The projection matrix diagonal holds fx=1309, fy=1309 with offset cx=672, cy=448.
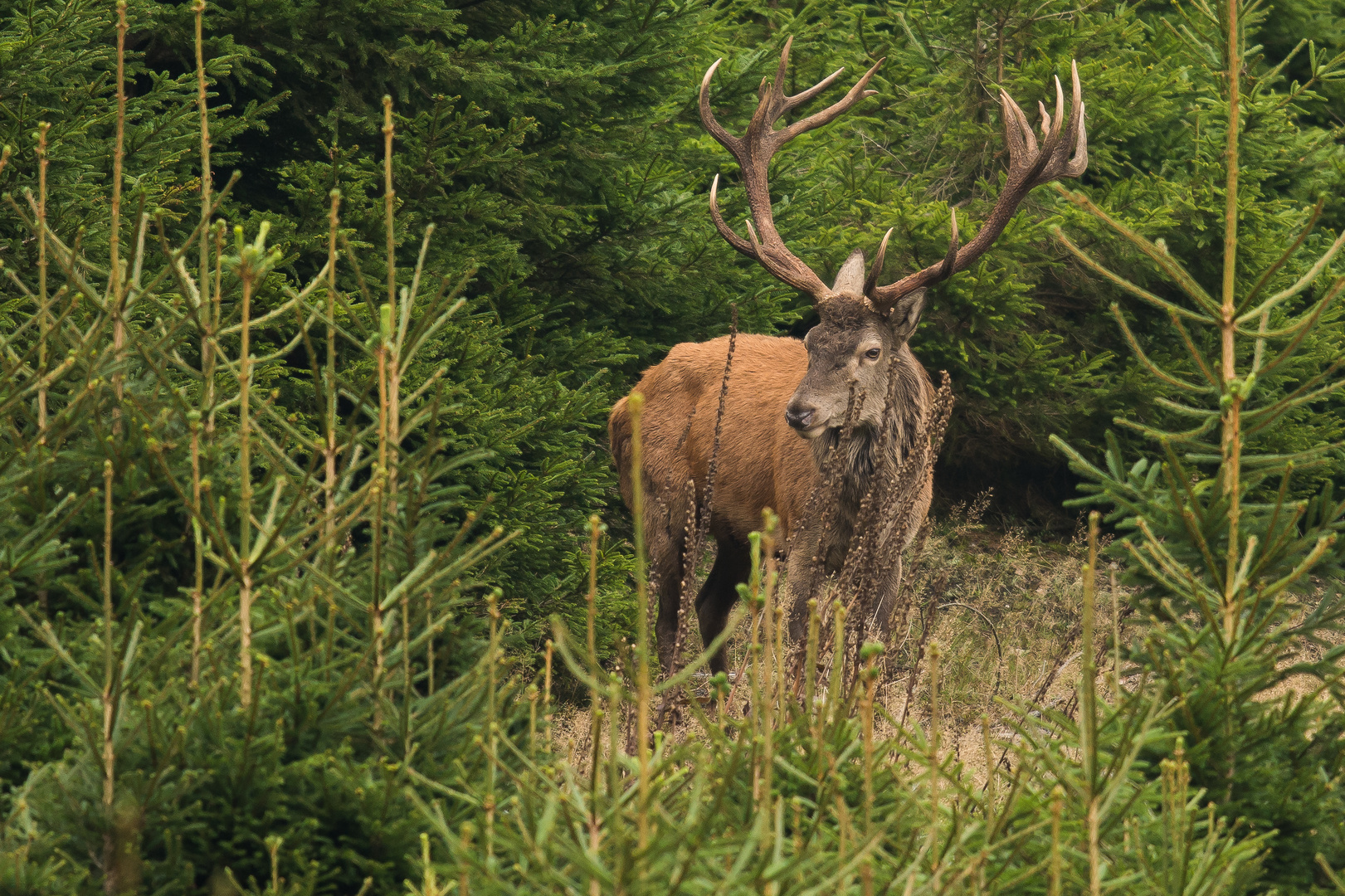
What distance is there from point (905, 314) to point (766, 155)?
143cm

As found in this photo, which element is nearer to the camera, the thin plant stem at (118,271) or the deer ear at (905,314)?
the thin plant stem at (118,271)

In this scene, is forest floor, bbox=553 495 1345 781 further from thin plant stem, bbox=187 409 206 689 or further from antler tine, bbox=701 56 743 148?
antler tine, bbox=701 56 743 148

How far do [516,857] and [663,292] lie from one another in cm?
660

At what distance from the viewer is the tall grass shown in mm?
1878

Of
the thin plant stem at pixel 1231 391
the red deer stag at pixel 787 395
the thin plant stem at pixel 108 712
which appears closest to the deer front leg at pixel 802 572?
the red deer stag at pixel 787 395

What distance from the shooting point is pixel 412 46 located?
6.71 metres

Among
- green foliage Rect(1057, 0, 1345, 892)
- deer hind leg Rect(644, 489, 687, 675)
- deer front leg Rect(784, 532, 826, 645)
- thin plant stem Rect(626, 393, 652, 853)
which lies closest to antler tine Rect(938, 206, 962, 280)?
deer front leg Rect(784, 532, 826, 645)

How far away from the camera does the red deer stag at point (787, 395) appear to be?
21.2ft

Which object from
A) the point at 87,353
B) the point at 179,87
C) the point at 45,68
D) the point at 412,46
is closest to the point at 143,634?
the point at 87,353

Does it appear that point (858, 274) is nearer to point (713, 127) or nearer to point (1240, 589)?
point (713, 127)

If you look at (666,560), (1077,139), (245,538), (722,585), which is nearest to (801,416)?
(666,560)

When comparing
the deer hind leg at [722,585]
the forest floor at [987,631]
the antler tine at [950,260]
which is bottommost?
the forest floor at [987,631]

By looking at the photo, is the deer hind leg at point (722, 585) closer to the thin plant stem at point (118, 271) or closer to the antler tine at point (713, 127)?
the antler tine at point (713, 127)

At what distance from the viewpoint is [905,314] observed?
22.0ft
